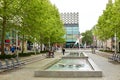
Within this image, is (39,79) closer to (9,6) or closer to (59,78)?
(59,78)

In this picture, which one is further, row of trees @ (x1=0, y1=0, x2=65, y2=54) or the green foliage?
the green foliage

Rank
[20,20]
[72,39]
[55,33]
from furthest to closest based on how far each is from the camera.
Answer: [72,39] → [55,33] → [20,20]

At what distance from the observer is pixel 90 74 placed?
69.5 feet

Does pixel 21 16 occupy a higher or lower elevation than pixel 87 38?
lower

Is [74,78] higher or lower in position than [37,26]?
lower

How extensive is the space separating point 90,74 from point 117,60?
20.2 meters

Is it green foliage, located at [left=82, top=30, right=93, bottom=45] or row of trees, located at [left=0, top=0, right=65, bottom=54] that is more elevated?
green foliage, located at [left=82, top=30, right=93, bottom=45]

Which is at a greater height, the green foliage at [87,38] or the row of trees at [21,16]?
the green foliage at [87,38]

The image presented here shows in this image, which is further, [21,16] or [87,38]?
[87,38]

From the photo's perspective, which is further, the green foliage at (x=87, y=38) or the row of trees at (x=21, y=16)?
the green foliage at (x=87, y=38)

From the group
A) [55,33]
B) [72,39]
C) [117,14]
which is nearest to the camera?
[117,14]

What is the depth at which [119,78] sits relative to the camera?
20.7 meters

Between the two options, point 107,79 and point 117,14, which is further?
point 117,14

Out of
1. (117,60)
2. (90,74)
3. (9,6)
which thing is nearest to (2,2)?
(9,6)
